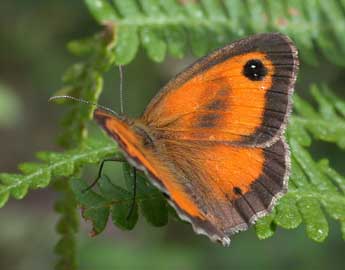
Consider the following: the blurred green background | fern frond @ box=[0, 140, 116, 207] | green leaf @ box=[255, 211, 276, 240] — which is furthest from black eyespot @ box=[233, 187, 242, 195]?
the blurred green background

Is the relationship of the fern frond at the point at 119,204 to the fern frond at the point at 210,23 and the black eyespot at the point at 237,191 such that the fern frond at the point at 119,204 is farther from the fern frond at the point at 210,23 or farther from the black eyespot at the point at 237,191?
the fern frond at the point at 210,23

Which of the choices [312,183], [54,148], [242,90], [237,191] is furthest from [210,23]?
[54,148]

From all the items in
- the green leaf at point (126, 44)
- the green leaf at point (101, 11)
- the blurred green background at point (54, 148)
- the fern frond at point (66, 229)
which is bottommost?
the blurred green background at point (54, 148)

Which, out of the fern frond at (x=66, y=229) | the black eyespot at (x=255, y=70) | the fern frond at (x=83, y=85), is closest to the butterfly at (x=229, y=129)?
the black eyespot at (x=255, y=70)

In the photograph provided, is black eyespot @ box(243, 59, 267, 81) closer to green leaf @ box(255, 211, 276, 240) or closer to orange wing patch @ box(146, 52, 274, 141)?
orange wing patch @ box(146, 52, 274, 141)

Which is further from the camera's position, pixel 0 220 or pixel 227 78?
pixel 0 220

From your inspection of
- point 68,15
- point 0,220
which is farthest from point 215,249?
point 68,15

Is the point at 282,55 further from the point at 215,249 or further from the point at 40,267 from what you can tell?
the point at 40,267
